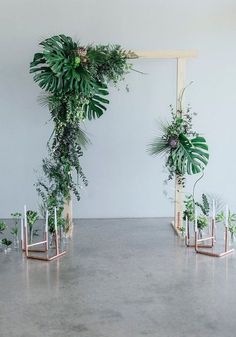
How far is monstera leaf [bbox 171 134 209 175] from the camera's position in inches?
196

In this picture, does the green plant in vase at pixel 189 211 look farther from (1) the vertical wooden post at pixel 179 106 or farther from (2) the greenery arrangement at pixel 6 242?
(2) the greenery arrangement at pixel 6 242

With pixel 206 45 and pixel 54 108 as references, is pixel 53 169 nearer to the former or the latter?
pixel 54 108

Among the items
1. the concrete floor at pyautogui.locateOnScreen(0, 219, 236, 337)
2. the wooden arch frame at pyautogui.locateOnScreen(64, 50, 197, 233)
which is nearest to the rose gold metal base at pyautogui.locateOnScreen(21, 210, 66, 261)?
the concrete floor at pyautogui.locateOnScreen(0, 219, 236, 337)

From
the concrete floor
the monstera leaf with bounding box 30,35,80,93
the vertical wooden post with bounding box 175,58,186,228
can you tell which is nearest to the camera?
the concrete floor

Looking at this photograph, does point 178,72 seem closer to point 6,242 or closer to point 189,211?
point 189,211

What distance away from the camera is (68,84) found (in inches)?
183

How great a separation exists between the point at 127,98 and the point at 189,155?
149 cm

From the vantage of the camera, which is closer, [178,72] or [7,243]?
[7,243]

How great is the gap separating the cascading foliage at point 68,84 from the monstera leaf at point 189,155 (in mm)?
1060

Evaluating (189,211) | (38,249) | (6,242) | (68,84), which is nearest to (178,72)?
(68,84)

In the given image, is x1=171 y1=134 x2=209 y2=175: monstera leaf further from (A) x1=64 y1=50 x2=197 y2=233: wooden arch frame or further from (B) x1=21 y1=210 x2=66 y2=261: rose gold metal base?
(B) x1=21 y1=210 x2=66 y2=261: rose gold metal base

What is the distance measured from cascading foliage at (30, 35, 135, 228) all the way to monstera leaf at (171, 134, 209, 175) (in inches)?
41.7

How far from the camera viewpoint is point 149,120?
6.08 m

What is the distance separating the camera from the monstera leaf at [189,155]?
4.98 meters
